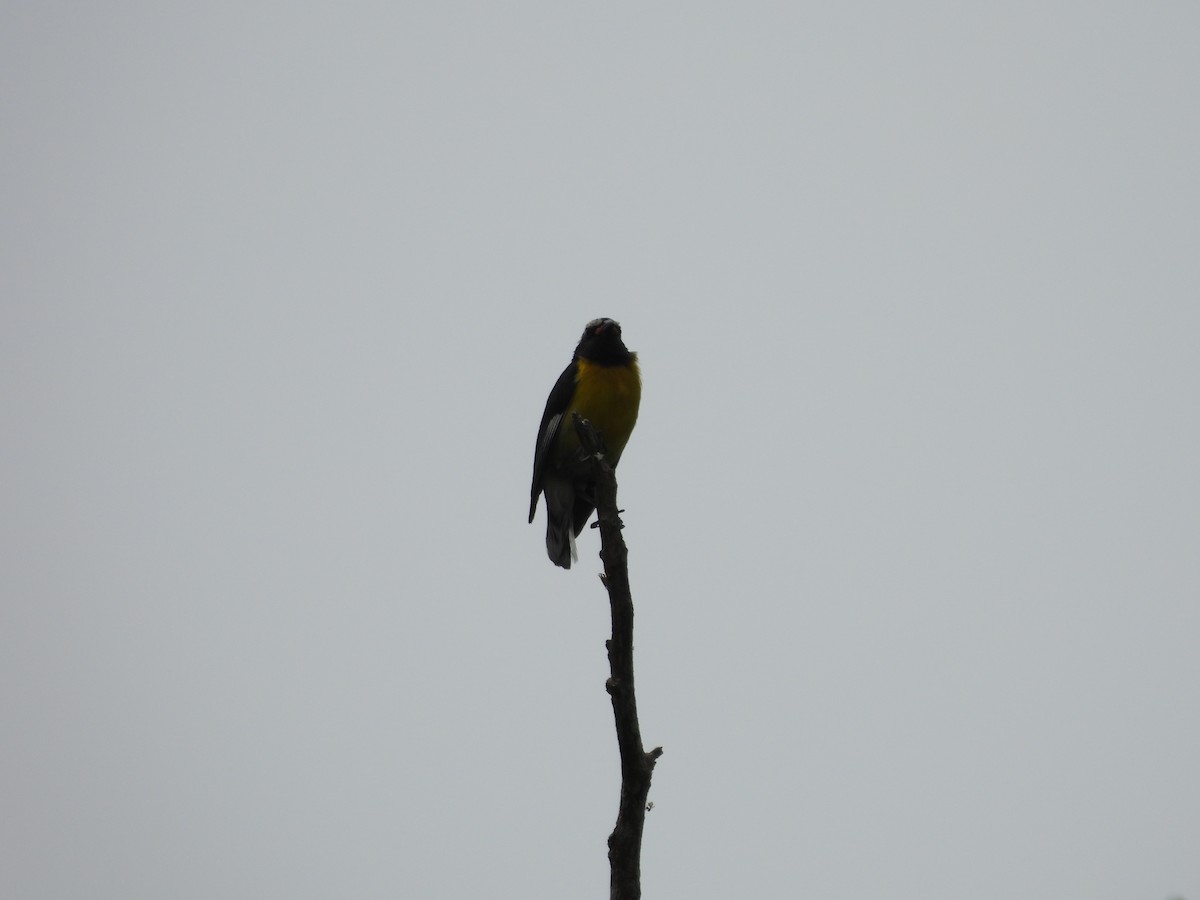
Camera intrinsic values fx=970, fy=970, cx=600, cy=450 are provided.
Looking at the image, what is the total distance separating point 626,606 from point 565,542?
351 centimetres

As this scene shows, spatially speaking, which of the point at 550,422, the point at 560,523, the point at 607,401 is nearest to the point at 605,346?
the point at 607,401

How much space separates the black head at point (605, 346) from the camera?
8.00 m

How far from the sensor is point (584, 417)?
24.8 ft

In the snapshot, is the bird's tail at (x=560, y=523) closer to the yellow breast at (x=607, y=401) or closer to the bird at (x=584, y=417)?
the bird at (x=584, y=417)

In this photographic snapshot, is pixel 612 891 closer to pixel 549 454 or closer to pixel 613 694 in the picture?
pixel 613 694

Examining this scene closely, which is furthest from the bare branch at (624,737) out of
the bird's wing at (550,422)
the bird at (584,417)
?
the bird's wing at (550,422)

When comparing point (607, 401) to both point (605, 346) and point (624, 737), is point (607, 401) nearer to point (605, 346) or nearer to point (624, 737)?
point (605, 346)

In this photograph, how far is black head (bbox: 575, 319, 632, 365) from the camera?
800 centimetres

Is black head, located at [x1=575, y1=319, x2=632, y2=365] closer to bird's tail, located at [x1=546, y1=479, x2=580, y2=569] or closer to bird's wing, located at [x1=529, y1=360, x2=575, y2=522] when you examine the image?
bird's wing, located at [x1=529, y1=360, x2=575, y2=522]

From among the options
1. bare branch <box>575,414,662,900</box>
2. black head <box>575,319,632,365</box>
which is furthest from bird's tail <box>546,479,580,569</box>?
bare branch <box>575,414,662,900</box>

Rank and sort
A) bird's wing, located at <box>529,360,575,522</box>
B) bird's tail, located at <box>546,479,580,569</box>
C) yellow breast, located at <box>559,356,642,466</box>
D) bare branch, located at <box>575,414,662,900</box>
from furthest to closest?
bird's tail, located at <box>546,479,580,569</box>
bird's wing, located at <box>529,360,575,522</box>
yellow breast, located at <box>559,356,642,466</box>
bare branch, located at <box>575,414,662,900</box>

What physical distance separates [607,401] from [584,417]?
0.26m

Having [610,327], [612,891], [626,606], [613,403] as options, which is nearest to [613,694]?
[626,606]

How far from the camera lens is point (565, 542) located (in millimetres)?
8234
